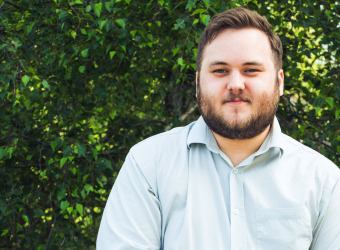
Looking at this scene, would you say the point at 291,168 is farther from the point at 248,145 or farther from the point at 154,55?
the point at 154,55

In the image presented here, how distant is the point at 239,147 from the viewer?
2.03 metres

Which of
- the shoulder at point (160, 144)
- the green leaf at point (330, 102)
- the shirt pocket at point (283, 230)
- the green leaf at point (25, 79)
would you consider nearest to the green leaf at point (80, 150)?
the green leaf at point (25, 79)

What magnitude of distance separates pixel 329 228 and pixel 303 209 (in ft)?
0.40

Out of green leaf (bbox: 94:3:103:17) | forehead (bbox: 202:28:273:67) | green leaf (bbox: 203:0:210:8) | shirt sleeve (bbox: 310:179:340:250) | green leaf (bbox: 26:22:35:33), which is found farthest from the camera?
green leaf (bbox: 26:22:35:33)

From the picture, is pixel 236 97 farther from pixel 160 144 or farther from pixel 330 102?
pixel 330 102

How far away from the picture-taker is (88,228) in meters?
4.03

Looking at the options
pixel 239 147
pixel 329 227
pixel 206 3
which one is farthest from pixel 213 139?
pixel 206 3

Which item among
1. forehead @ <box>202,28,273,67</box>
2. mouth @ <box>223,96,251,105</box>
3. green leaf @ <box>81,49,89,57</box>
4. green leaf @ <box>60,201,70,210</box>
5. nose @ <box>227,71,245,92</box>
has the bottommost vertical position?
green leaf @ <box>60,201,70,210</box>

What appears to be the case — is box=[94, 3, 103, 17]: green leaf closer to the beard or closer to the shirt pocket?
the beard

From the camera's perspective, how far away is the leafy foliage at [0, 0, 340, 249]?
295 centimetres

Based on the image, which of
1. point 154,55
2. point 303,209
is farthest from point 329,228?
point 154,55

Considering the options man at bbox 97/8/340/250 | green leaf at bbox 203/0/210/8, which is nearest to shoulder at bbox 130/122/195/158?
man at bbox 97/8/340/250

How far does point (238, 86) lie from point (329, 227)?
64 cm

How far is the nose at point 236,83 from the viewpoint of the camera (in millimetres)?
1925
